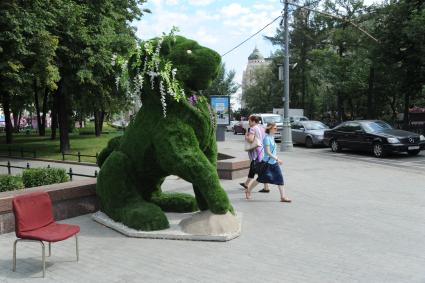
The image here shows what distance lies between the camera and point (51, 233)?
5586 millimetres

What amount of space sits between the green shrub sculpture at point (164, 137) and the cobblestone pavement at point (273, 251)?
1.84 feet

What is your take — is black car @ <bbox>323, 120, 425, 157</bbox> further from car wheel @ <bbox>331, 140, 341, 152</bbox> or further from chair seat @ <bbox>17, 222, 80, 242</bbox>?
chair seat @ <bbox>17, 222, 80, 242</bbox>

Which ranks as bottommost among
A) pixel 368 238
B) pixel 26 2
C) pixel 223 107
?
pixel 368 238

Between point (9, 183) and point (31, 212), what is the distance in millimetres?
3823

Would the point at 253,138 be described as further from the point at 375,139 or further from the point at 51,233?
the point at 375,139

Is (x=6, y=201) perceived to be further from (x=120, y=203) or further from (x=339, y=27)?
(x=339, y=27)

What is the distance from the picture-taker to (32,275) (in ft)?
18.0

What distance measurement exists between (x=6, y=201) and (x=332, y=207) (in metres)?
5.94

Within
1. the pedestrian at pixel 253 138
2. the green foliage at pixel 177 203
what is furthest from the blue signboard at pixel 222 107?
the green foliage at pixel 177 203

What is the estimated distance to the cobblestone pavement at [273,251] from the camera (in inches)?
215

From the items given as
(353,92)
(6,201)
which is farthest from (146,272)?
(353,92)

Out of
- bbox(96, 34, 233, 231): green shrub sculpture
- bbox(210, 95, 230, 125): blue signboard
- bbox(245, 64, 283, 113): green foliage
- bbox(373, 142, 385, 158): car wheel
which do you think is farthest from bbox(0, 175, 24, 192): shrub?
bbox(245, 64, 283, 113): green foliage

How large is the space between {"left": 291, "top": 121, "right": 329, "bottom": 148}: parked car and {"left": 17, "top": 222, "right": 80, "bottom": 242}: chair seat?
789 inches

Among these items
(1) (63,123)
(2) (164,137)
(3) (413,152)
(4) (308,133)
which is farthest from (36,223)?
(4) (308,133)
